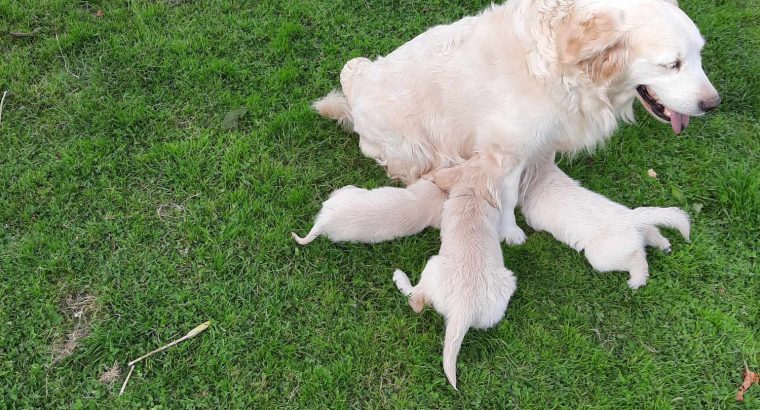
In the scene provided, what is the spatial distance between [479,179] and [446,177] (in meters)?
0.26

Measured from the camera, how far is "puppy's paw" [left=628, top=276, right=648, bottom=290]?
333cm

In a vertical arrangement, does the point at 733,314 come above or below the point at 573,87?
below

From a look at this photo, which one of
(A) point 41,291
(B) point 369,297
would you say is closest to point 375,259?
(B) point 369,297

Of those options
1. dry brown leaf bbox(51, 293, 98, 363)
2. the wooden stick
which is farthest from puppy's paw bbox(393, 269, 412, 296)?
dry brown leaf bbox(51, 293, 98, 363)

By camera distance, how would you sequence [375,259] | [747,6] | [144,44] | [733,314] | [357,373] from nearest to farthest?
[357,373]
[733,314]
[375,259]
[144,44]
[747,6]

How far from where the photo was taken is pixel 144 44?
4.41 metres

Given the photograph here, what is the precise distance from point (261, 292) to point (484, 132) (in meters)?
1.66

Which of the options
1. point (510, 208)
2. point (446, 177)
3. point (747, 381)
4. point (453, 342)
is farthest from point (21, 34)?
point (747, 381)

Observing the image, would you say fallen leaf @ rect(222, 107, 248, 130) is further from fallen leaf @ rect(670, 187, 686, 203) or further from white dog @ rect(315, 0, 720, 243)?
fallen leaf @ rect(670, 187, 686, 203)

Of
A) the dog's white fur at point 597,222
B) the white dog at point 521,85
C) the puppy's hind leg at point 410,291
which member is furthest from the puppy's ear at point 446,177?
the puppy's hind leg at point 410,291

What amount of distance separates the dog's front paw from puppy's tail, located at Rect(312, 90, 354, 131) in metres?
1.35

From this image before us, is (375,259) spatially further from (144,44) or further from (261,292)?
(144,44)

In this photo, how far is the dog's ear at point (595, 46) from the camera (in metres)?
2.83

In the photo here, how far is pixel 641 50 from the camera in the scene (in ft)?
9.25
